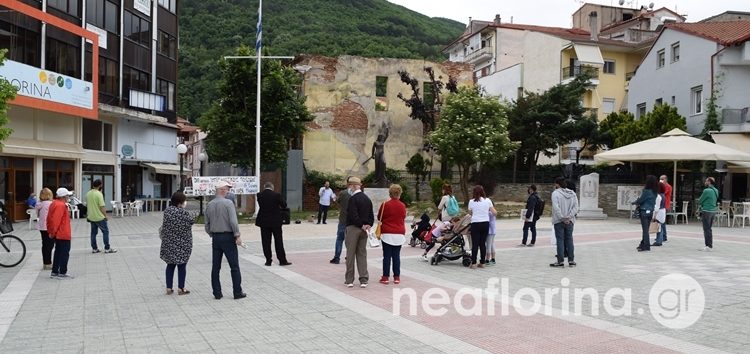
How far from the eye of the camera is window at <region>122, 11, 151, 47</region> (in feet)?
112

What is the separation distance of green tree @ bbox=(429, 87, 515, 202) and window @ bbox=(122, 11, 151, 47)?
61.7ft

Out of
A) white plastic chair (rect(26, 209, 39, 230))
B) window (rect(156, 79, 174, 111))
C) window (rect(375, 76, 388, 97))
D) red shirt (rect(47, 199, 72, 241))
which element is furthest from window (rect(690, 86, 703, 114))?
white plastic chair (rect(26, 209, 39, 230))

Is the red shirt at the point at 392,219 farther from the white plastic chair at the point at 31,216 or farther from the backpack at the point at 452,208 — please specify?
the white plastic chair at the point at 31,216

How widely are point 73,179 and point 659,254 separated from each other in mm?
27110

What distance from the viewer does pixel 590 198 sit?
25531mm

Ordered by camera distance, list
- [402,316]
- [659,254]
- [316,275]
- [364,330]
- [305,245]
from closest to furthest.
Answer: [364,330] → [402,316] → [316,275] → [659,254] → [305,245]

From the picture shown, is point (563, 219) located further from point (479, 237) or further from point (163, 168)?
point (163, 168)

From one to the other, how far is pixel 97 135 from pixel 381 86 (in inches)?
Answer: 676

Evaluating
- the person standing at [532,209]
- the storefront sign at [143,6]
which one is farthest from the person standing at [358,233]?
the storefront sign at [143,6]

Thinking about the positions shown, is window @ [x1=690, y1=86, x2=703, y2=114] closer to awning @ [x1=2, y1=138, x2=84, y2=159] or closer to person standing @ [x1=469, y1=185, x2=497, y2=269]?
person standing @ [x1=469, y1=185, x2=497, y2=269]

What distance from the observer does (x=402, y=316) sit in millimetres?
7258

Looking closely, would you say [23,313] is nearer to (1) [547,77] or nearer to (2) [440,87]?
(2) [440,87]

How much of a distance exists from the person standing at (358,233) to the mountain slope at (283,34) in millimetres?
40638

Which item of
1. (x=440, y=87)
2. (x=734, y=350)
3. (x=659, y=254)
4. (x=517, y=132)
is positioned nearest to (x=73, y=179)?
(x=440, y=87)
